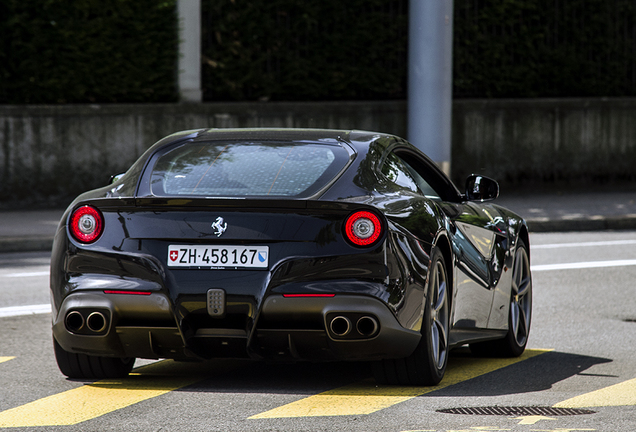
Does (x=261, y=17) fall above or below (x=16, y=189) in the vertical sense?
above

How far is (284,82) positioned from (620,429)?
1503cm

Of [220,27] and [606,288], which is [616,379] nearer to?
[606,288]

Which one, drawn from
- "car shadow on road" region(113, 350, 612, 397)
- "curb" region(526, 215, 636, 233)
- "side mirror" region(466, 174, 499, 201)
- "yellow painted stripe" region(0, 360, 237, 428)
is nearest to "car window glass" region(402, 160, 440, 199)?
"side mirror" region(466, 174, 499, 201)

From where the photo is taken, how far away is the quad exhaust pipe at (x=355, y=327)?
5.34m

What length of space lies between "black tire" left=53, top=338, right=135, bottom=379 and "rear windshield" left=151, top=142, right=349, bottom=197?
0.98 m

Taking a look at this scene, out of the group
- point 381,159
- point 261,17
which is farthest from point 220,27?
point 381,159

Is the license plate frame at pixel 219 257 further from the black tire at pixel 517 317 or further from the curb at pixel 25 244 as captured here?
the curb at pixel 25 244

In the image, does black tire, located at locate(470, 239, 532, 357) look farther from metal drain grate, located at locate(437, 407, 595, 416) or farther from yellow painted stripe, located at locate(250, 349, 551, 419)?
metal drain grate, located at locate(437, 407, 595, 416)

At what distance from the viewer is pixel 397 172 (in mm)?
6117

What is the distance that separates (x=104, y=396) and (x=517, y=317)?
279 centimetres

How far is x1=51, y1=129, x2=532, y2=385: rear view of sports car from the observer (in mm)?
5316

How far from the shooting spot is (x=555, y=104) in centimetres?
2081

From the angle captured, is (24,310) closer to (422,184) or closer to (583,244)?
(422,184)

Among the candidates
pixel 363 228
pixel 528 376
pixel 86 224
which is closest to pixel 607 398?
pixel 528 376
